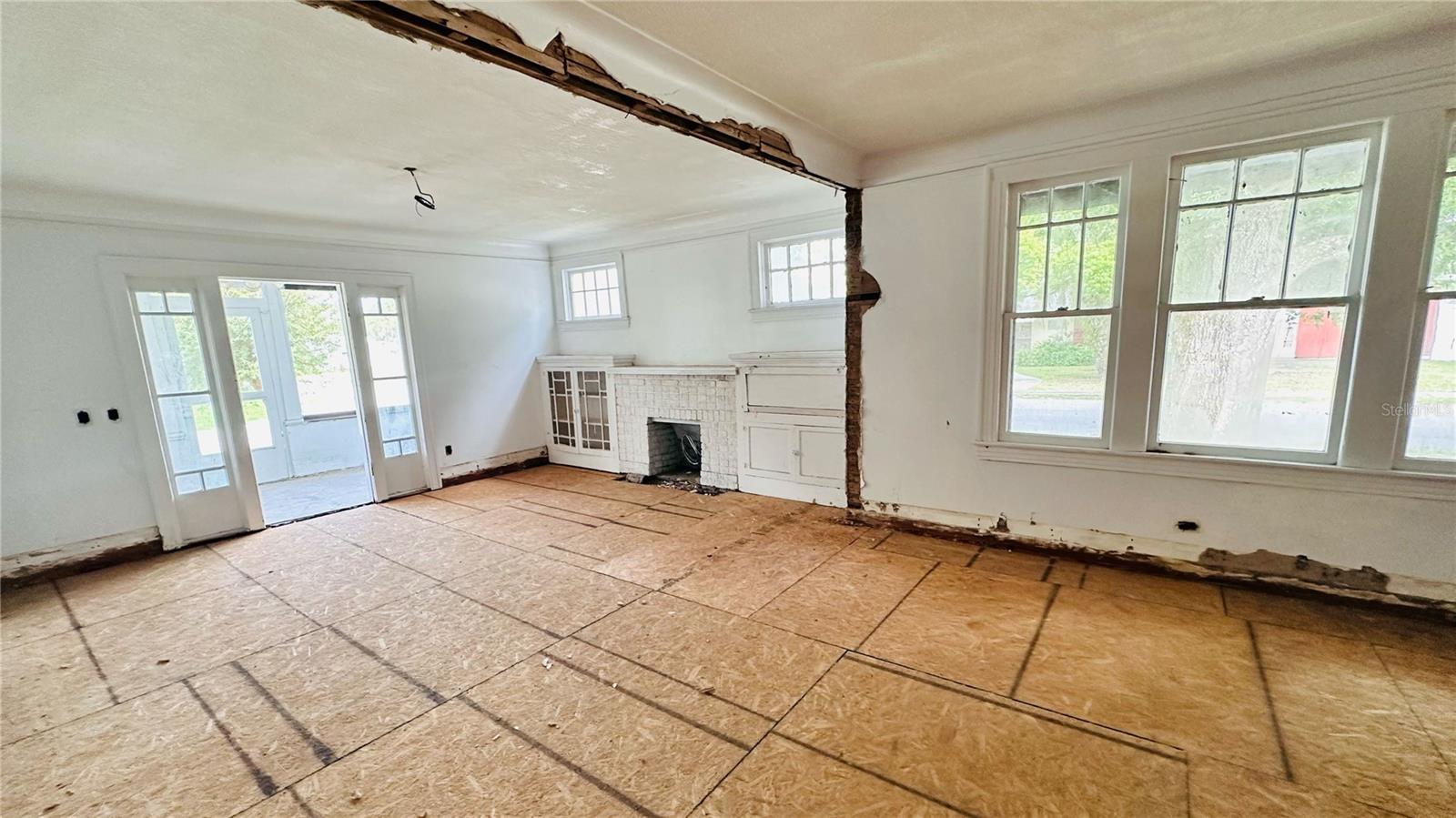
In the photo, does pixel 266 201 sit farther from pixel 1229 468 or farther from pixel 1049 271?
pixel 1229 468

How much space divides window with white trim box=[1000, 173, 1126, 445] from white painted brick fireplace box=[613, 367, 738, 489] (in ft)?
8.03

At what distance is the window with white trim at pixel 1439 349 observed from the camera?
2436 millimetres

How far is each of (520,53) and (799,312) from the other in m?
3.35

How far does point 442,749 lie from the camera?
201 cm

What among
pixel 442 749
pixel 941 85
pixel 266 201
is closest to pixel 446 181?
pixel 266 201

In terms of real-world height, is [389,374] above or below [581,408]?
above

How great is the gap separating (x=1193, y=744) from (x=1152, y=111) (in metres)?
3.09

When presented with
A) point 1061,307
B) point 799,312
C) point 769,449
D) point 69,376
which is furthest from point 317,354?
point 1061,307

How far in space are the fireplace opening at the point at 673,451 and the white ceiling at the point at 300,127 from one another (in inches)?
95.2

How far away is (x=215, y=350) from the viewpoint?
4.41 metres

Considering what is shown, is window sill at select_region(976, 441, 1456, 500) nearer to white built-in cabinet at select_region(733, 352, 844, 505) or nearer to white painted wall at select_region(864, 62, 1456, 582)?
white painted wall at select_region(864, 62, 1456, 582)

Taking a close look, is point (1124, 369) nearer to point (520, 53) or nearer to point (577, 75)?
point (577, 75)

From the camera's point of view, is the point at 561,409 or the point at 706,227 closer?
the point at 706,227

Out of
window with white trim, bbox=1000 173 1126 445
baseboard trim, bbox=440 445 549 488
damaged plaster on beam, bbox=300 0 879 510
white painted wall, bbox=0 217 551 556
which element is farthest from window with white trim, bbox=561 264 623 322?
window with white trim, bbox=1000 173 1126 445
